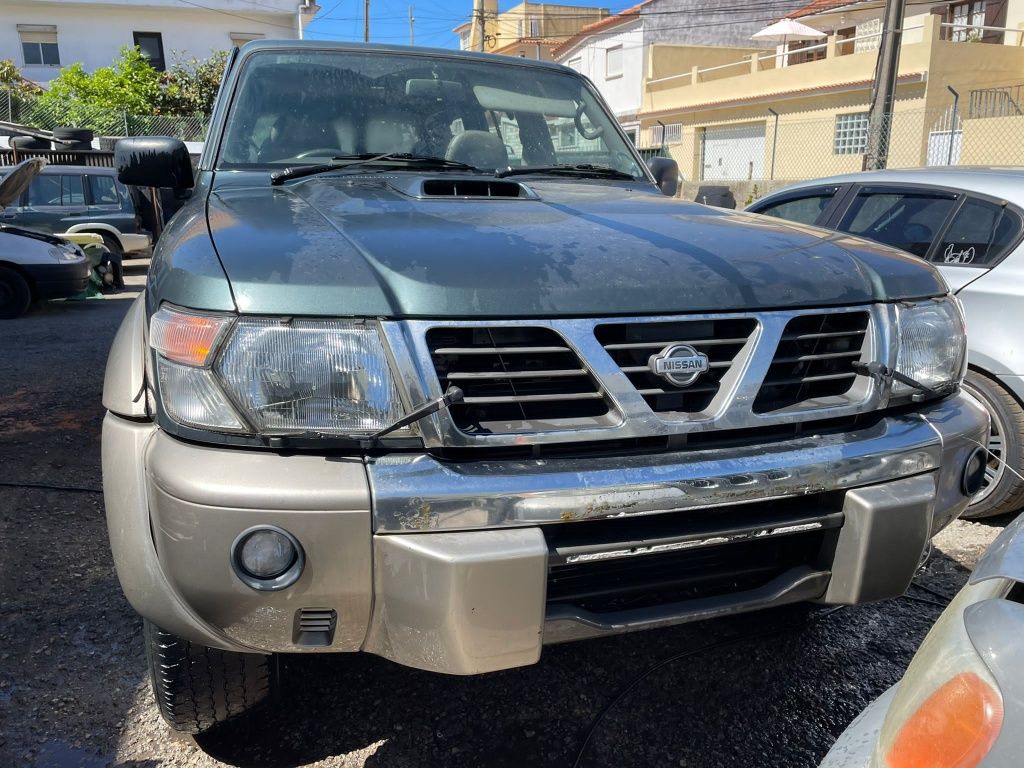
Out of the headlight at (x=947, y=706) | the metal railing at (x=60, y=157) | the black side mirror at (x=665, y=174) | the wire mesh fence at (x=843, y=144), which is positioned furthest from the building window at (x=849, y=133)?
the headlight at (x=947, y=706)

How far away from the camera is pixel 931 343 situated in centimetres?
228

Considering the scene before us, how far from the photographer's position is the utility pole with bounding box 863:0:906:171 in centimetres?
1191

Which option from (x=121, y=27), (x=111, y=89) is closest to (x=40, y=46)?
(x=121, y=27)

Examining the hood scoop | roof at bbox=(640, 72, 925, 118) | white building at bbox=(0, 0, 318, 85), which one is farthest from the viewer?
white building at bbox=(0, 0, 318, 85)

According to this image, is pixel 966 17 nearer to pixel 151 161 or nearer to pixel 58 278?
pixel 58 278

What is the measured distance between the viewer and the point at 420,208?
2.37 m

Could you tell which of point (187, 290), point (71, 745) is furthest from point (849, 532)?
point (71, 745)

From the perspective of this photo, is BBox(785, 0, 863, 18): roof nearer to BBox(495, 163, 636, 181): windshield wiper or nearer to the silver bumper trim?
BBox(495, 163, 636, 181): windshield wiper

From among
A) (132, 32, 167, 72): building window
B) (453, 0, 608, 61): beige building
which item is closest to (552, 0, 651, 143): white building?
(453, 0, 608, 61): beige building

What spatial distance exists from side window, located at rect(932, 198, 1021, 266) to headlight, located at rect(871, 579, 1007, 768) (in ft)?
10.3

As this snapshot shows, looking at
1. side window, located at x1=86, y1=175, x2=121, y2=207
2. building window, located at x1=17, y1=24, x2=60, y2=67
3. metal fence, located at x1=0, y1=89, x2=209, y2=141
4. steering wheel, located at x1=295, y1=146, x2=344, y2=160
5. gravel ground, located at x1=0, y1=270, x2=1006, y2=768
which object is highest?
building window, located at x1=17, y1=24, x2=60, y2=67

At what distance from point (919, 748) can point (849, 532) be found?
3.11 ft

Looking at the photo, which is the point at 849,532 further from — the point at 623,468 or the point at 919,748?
the point at 919,748

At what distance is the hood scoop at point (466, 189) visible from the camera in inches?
100
